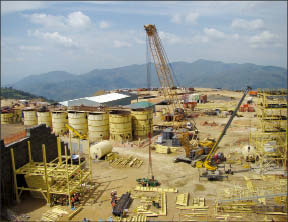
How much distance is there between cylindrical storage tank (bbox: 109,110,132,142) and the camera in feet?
129

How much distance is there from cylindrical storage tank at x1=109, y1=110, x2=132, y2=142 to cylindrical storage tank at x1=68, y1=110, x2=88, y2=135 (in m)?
5.69

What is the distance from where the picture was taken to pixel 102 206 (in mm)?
20266

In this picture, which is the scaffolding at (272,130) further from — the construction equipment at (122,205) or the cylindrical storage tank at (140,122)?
the cylindrical storage tank at (140,122)

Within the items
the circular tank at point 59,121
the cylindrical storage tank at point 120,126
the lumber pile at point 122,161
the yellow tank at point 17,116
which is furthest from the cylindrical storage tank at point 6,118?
the lumber pile at point 122,161

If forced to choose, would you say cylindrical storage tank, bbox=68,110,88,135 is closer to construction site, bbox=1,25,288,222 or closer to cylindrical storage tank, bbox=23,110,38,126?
construction site, bbox=1,25,288,222

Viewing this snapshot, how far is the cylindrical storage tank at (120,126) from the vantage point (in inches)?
1544

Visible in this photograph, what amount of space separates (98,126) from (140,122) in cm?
685

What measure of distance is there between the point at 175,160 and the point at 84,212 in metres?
13.9

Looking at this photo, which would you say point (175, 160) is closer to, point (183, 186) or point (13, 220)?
point (183, 186)

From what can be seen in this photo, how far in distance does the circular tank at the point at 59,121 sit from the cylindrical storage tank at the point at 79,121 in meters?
2.88

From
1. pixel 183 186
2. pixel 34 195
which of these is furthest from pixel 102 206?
A: pixel 183 186

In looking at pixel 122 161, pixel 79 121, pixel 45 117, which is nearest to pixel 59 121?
pixel 45 117

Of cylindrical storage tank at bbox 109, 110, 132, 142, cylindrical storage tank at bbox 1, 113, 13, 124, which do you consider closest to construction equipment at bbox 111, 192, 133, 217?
cylindrical storage tank at bbox 109, 110, 132, 142

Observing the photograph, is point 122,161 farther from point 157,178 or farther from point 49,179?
point 49,179
